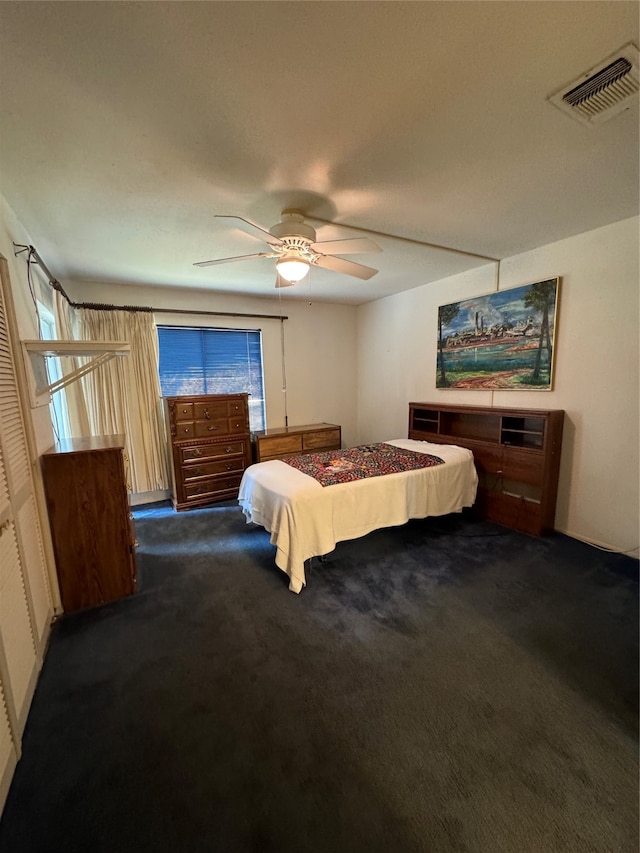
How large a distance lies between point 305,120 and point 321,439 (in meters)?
3.46

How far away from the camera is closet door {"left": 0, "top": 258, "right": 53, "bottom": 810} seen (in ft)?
4.27

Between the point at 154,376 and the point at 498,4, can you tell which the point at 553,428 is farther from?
the point at 154,376

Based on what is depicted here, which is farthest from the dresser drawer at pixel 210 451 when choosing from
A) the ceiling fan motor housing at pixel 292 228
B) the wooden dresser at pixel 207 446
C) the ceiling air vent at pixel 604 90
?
the ceiling air vent at pixel 604 90

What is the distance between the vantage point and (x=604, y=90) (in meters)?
1.33

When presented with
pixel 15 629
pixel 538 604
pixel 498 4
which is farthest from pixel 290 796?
pixel 498 4

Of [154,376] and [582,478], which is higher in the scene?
[154,376]

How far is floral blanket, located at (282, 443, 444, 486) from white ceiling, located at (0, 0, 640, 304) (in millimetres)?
1827

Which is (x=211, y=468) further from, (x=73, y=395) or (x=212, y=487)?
(x=73, y=395)

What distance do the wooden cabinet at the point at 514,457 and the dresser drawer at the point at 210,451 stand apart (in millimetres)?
2337

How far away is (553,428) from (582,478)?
0.49 metres

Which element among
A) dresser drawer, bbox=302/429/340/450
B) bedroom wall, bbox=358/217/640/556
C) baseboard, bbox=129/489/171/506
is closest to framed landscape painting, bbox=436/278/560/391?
bedroom wall, bbox=358/217/640/556

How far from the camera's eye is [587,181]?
6.48ft

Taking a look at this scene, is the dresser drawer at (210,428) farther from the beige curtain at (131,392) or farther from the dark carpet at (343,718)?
the dark carpet at (343,718)

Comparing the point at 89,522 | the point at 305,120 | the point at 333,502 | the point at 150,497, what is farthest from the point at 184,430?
the point at 305,120
